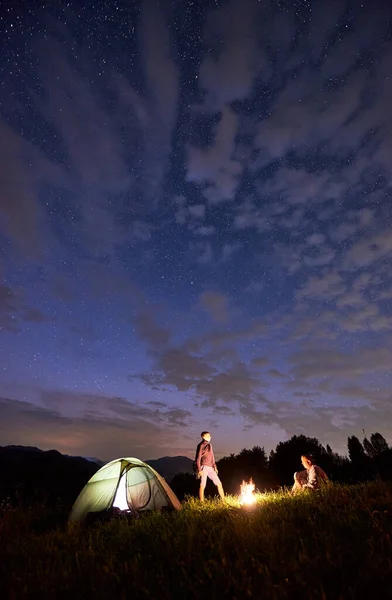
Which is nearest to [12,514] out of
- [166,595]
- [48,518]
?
[48,518]

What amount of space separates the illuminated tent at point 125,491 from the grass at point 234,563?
13.7ft

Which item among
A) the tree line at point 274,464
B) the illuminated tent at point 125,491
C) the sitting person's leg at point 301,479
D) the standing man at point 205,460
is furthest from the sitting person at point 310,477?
the tree line at point 274,464

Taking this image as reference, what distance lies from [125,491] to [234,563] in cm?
832

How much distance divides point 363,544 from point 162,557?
2.23 m

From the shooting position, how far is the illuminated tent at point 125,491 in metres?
9.31

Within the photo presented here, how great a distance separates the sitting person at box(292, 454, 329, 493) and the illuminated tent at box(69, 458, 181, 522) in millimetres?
3589

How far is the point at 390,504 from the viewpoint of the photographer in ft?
17.6

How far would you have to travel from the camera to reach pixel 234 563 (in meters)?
3.46

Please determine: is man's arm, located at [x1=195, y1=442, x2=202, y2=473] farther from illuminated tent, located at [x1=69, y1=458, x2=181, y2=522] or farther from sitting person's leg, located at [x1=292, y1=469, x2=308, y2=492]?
sitting person's leg, located at [x1=292, y1=469, x2=308, y2=492]

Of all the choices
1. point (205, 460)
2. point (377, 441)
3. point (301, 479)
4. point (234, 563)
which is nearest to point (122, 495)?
point (205, 460)

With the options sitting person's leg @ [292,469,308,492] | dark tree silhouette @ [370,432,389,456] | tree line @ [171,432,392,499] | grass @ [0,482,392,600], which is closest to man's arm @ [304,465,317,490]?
sitting person's leg @ [292,469,308,492]

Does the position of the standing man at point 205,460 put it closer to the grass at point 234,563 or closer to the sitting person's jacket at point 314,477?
the sitting person's jacket at point 314,477

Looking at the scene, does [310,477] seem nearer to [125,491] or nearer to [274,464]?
[125,491]

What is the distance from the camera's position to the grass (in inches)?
111
